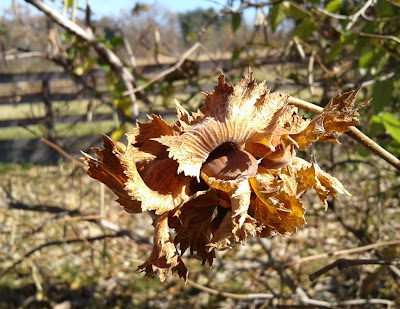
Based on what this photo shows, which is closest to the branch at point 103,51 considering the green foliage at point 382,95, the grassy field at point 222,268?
the grassy field at point 222,268

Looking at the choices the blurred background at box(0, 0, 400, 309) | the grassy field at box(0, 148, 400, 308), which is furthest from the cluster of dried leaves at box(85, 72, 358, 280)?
the grassy field at box(0, 148, 400, 308)

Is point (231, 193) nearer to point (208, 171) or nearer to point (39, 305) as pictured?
point (208, 171)

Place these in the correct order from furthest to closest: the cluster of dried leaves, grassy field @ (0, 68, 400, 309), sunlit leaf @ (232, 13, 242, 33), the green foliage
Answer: grassy field @ (0, 68, 400, 309) < sunlit leaf @ (232, 13, 242, 33) < the green foliage < the cluster of dried leaves

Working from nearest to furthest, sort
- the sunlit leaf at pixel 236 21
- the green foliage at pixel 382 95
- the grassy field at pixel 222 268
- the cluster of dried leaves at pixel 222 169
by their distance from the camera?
1. the cluster of dried leaves at pixel 222 169
2. the green foliage at pixel 382 95
3. the sunlit leaf at pixel 236 21
4. the grassy field at pixel 222 268

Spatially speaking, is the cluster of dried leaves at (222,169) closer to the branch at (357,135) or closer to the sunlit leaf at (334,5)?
the branch at (357,135)

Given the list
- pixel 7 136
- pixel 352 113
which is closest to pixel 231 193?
pixel 352 113

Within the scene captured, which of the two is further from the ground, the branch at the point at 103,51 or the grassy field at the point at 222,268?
the branch at the point at 103,51

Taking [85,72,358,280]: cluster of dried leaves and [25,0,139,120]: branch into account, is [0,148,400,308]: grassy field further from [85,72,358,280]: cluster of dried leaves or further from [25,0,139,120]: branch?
[85,72,358,280]: cluster of dried leaves
